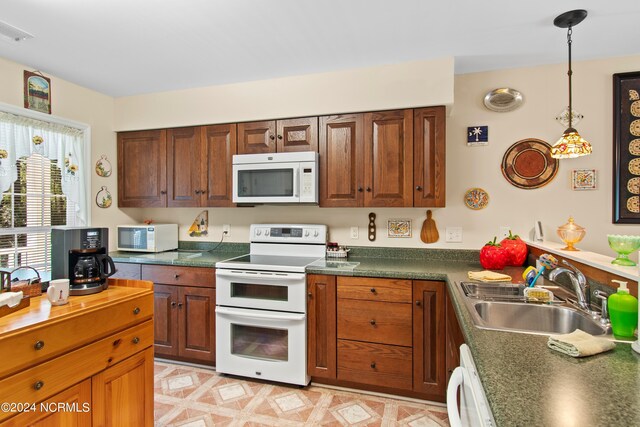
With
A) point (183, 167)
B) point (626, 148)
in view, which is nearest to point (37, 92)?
point (183, 167)

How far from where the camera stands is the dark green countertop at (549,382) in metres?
0.66

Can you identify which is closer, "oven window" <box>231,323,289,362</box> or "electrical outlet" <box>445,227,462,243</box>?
"oven window" <box>231,323,289,362</box>

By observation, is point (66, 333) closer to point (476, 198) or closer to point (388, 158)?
point (388, 158)

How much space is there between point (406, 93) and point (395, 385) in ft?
6.53

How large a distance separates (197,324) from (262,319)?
0.59m

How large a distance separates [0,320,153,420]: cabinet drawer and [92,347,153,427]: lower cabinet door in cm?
4

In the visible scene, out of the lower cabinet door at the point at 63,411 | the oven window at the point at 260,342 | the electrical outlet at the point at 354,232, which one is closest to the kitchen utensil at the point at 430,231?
the electrical outlet at the point at 354,232

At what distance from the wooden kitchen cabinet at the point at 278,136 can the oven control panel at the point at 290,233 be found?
63 centimetres

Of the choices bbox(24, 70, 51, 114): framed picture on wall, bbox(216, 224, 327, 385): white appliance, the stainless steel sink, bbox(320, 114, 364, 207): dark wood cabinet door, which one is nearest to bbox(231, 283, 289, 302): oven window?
bbox(216, 224, 327, 385): white appliance

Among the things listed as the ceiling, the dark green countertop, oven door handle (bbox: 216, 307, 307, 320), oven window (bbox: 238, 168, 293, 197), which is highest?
the ceiling

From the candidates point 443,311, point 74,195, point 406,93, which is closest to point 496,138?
point 406,93

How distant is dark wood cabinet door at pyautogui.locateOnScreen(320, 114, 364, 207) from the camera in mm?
2436

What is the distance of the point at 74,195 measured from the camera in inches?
106

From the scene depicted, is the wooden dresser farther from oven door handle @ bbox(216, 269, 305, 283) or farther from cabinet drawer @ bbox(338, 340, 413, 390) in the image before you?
cabinet drawer @ bbox(338, 340, 413, 390)
